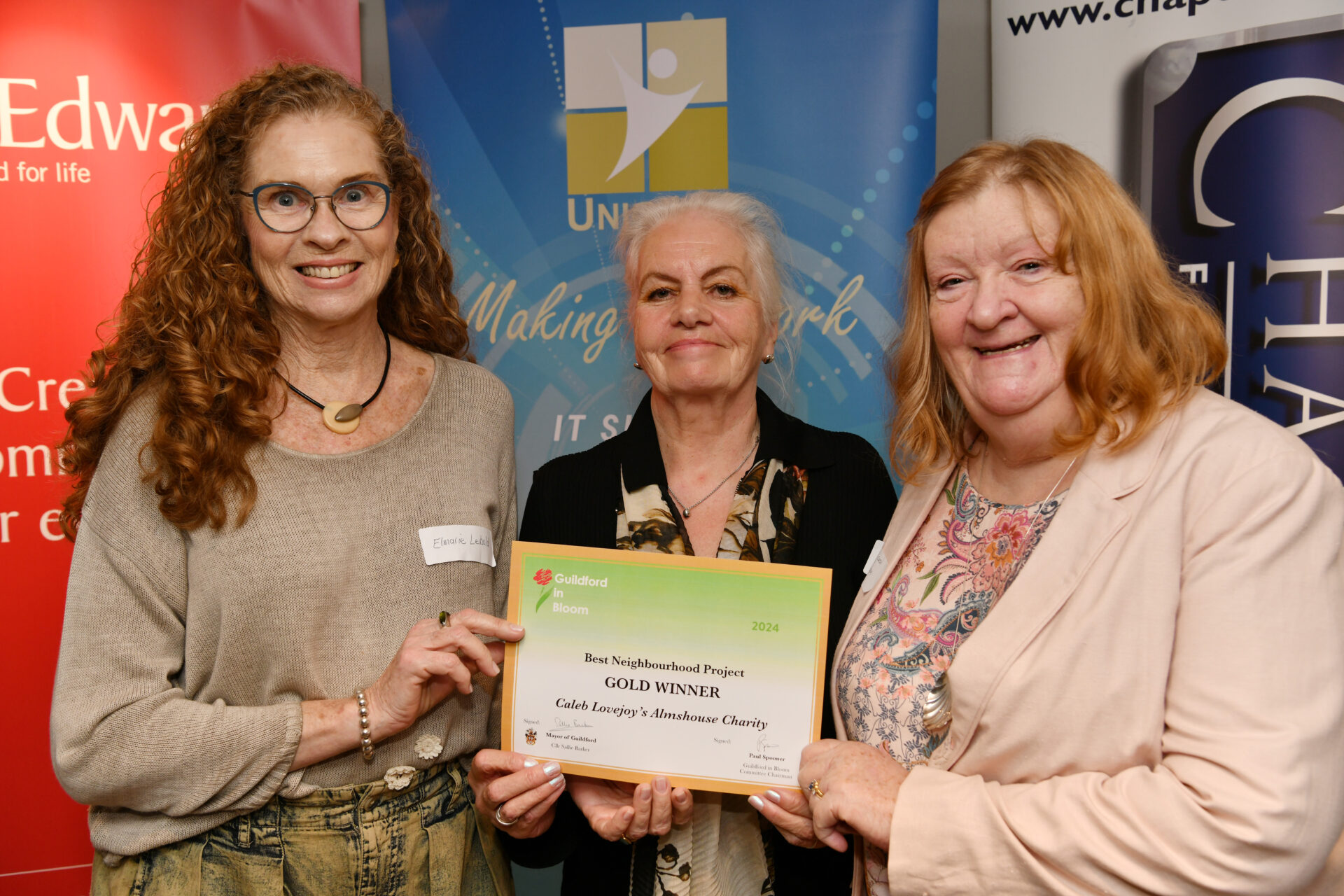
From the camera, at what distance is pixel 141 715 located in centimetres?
157

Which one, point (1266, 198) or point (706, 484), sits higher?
point (1266, 198)

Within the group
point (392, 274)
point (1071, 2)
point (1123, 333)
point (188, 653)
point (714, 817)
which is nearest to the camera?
point (1123, 333)

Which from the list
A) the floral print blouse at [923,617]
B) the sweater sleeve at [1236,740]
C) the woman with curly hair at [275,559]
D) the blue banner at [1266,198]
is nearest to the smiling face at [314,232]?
the woman with curly hair at [275,559]

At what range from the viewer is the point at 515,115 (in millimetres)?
2820

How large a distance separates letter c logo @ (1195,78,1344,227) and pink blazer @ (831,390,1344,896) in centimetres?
115

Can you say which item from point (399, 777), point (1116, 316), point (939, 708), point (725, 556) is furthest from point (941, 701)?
point (399, 777)

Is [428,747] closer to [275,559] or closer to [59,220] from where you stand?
[275,559]

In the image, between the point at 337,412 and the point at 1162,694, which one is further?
the point at 337,412

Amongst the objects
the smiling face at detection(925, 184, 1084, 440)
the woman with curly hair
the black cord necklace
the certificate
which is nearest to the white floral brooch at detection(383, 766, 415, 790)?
the woman with curly hair

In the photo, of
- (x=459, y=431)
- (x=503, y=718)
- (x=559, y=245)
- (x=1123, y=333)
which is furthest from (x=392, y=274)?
(x=1123, y=333)

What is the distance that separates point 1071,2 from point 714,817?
88.7 inches

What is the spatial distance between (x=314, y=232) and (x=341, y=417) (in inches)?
14.2

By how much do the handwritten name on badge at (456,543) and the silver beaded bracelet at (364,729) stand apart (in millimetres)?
278

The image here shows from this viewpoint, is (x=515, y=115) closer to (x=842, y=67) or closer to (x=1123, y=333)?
(x=842, y=67)
